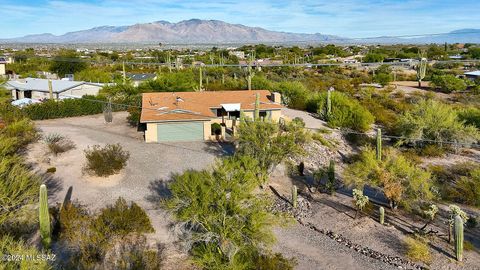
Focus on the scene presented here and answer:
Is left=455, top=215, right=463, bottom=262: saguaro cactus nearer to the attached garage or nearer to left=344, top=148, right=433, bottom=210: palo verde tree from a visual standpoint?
left=344, top=148, right=433, bottom=210: palo verde tree

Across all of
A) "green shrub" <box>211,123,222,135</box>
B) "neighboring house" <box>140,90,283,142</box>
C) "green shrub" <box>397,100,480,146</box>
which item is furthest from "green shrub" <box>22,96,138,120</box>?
"green shrub" <box>397,100,480,146</box>

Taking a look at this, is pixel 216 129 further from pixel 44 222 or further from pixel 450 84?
pixel 450 84

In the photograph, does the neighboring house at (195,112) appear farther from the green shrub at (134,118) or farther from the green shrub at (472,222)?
the green shrub at (472,222)

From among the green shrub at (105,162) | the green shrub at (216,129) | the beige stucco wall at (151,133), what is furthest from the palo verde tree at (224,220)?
the green shrub at (216,129)

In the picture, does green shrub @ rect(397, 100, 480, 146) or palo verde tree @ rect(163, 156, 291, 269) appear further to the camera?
green shrub @ rect(397, 100, 480, 146)

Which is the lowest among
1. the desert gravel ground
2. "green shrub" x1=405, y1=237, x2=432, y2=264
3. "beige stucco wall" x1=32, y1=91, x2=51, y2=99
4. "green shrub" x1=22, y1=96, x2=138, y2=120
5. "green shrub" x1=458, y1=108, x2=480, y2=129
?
the desert gravel ground

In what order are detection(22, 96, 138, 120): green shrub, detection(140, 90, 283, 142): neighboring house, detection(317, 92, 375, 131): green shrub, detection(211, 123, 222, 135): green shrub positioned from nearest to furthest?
1. detection(140, 90, 283, 142): neighboring house
2. detection(211, 123, 222, 135): green shrub
3. detection(317, 92, 375, 131): green shrub
4. detection(22, 96, 138, 120): green shrub

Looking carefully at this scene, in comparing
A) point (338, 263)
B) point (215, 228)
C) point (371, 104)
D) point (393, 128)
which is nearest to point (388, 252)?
point (338, 263)

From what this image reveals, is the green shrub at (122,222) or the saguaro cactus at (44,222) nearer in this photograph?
the saguaro cactus at (44,222)
